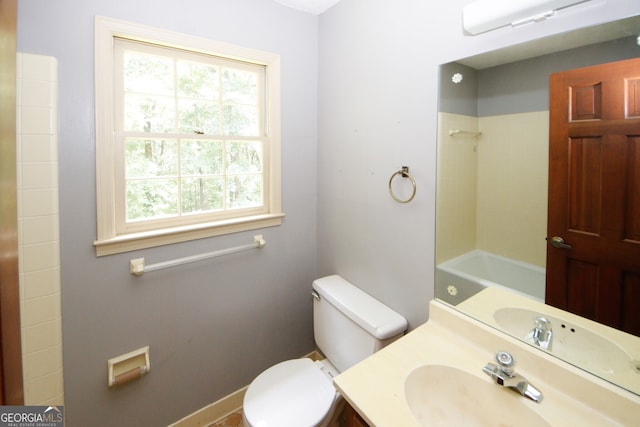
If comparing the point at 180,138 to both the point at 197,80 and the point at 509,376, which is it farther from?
the point at 509,376

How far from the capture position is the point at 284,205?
1868 millimetres

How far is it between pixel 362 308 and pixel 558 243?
0.87m

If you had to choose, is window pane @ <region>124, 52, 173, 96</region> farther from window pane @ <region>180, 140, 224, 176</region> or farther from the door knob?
the door knob

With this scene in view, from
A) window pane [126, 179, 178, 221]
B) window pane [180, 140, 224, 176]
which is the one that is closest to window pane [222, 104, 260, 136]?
window pane [180, 140, 224, 176]

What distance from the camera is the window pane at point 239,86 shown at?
1644 mm

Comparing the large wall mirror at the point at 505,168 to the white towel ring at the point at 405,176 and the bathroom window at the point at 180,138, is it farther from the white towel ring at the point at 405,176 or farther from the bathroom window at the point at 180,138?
the bathroom window at the point at 180,138

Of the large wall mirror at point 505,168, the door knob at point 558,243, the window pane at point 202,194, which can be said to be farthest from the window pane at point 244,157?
the door knob at point 558,243

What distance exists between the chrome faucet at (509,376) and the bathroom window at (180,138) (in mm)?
1309

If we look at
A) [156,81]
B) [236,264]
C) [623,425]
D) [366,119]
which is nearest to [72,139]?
A: [156,81]

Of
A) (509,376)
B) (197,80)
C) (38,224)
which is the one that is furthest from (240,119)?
(509,376)

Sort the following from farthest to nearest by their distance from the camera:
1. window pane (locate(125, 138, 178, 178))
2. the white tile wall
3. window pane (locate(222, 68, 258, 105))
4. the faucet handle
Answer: window pane (locate(222, 68, 258, 105)) → window pane (locate(125, 138, 178, 178)) → the white tile wall → the faucet handle

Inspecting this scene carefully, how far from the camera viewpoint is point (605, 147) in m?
0.81

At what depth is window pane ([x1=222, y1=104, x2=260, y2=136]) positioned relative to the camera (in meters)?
1.67

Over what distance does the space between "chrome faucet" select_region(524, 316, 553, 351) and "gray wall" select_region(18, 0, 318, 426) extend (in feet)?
4.34
